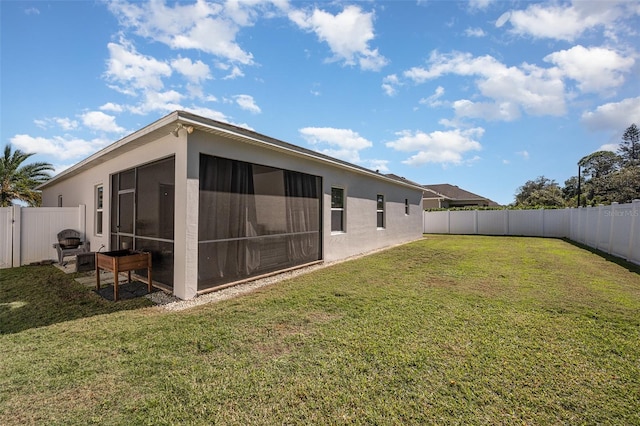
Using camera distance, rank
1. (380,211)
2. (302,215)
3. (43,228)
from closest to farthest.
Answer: (302,215) → (43,228) → (380,211)

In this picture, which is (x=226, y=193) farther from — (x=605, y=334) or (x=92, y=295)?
(x=605, y=334)

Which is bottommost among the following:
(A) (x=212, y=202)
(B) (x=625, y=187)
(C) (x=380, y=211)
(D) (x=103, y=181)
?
(C) (x=380, y=211)

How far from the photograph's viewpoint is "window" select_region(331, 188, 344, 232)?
869 cm

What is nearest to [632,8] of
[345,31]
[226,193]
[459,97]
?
[459,97]

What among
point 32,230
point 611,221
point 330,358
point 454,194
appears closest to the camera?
point 330,358

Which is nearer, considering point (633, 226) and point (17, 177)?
point (633, 226)

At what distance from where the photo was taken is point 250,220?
5.80 meters

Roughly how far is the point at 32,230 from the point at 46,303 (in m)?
5.64

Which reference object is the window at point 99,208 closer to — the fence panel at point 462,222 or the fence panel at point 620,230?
the fence panel at point 620,230

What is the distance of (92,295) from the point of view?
499 centimetres

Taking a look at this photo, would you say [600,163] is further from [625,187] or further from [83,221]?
[83,221]

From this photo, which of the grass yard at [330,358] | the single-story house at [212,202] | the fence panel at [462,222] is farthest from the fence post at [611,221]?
the fence panel at [462,222]

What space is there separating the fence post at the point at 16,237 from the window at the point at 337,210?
917 cm

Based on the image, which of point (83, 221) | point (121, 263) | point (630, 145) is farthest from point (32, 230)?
point (630, 145)
